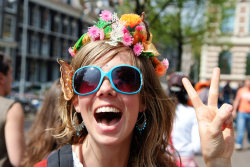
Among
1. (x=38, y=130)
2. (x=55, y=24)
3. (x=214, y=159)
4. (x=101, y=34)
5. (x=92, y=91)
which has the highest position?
(x=55, y=24)

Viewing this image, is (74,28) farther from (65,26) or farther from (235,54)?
(235,54)

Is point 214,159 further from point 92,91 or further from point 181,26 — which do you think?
point 181,26

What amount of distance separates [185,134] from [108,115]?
1.88 meters

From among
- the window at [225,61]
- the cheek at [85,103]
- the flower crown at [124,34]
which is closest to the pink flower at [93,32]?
the flower crown at [124,34]

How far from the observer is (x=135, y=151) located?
189 centimetres

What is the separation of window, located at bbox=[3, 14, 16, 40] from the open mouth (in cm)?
2951

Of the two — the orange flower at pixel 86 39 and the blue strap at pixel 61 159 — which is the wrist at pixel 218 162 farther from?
the orange flower at pixel 86 39

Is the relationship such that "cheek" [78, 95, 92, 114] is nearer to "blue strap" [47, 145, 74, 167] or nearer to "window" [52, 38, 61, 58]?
"blue strap" [47, 145, 74, 167]

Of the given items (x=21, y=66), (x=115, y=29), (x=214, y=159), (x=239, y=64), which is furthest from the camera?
(x=21, y=66)

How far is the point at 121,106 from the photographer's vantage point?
5.02 feet

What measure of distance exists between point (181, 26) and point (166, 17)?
1.08 m

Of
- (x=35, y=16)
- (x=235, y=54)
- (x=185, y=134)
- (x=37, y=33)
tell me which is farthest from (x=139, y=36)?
(x=35, y=16)

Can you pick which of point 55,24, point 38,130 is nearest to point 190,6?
point 38,130

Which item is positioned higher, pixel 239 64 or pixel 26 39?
pixel 26 39
